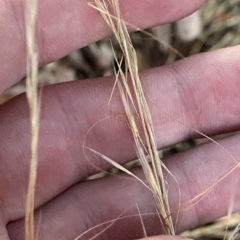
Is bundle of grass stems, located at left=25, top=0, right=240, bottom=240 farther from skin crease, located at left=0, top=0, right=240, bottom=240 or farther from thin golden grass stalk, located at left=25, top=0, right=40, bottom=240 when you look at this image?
thin golden grass stalk, located at left=25, top=0, right=40, bottom=240

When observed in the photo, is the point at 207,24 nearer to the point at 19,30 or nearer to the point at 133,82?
the point at 133,82

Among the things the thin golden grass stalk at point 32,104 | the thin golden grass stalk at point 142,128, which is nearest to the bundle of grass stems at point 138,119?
the thin golden grass stalk at point 142,128

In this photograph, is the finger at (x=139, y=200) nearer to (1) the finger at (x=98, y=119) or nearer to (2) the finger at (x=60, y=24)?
(1) the finger at (x=98, y=119)

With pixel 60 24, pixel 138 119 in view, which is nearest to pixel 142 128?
pixel 138 119

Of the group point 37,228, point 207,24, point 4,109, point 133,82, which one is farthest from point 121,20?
point 207,24

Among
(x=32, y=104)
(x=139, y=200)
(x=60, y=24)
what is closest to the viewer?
(x=32, y=104)

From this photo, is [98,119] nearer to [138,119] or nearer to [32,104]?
[138,119]

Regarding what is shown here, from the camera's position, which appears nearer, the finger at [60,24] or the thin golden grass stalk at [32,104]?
the thin golden grass stalk at [32,104]
